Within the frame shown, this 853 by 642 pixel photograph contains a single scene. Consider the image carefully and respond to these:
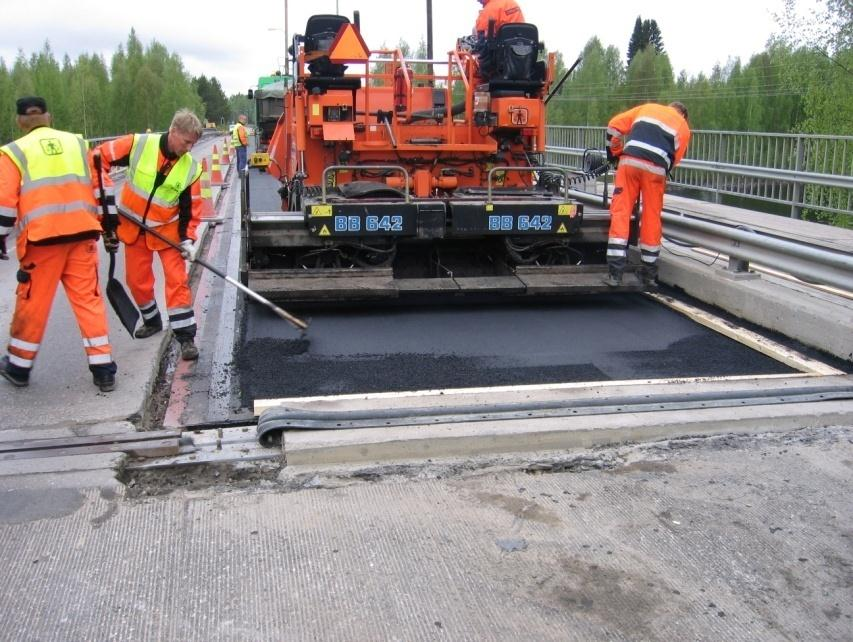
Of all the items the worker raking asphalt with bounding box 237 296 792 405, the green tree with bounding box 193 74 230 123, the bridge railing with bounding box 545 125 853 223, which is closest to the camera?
the worker raking asphalt with bounding box 237 296 792 405

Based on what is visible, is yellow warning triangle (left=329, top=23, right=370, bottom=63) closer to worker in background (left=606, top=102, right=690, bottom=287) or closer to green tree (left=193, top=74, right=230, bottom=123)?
worker in background (left=606, top=102, right=690, bottom=287)

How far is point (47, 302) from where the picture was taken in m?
4.88

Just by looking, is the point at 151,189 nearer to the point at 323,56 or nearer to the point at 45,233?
the point at 45,233

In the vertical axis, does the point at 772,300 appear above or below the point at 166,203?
below

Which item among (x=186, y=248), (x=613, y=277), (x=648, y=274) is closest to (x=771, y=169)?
(x=648, y=274)

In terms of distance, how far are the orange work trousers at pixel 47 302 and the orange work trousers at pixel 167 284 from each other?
74 centimetres

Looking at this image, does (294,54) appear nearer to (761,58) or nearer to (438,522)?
(438,522)

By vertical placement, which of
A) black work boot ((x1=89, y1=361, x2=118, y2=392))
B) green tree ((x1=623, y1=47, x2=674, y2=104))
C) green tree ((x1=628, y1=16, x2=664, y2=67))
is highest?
green tree ((x1=628, y1=16, x2=664, y2=67))

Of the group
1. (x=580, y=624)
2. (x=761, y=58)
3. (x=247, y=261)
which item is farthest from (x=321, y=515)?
(x=761, y=58)

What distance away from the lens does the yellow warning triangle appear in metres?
8.04

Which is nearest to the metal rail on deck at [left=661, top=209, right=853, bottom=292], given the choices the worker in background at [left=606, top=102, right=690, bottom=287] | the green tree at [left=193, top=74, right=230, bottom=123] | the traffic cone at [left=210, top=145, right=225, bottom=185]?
the worker in background at [left=606, top=102, right=690, bottom=287]

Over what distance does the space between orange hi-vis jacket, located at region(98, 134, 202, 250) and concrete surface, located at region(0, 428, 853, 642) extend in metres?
2.54

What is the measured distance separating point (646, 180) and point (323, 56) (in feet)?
10.7

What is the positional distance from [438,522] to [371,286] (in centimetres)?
357
